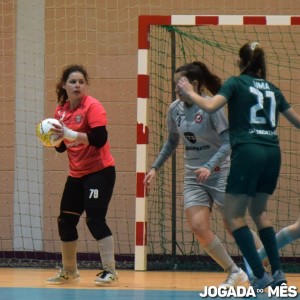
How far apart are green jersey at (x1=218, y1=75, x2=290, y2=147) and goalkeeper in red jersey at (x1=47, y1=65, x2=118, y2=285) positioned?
139 centimetres

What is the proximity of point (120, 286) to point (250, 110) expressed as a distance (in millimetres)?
1999

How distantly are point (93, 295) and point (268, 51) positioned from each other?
4206 mm

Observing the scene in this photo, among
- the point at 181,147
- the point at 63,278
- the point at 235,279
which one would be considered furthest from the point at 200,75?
the point at 181,147

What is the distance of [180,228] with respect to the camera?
9758mm

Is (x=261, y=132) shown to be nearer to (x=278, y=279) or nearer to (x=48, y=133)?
(x=278, y=279)

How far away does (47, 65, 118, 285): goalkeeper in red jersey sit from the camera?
7.10 metres

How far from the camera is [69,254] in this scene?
734cm

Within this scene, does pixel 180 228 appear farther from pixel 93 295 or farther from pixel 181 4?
pixel 93 295

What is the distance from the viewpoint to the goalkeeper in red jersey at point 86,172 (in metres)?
7.10

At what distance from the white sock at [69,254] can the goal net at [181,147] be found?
6.84 ft

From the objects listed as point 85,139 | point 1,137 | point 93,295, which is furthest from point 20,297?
point 1,137

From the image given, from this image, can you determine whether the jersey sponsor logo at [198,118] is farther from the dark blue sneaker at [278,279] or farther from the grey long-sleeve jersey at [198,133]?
the dark blue sneaker at [278,279]

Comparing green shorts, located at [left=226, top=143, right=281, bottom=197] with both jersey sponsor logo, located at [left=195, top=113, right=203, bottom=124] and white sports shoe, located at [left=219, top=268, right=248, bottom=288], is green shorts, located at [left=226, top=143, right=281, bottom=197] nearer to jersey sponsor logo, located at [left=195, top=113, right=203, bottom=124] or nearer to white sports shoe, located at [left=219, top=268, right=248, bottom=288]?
jersey sponsor logo, located at [left=195, top=113, right=203, bottom=124]

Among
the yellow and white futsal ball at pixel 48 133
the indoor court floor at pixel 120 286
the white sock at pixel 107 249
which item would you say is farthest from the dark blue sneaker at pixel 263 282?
the yellow and white futsal ball at pixel 48 133
